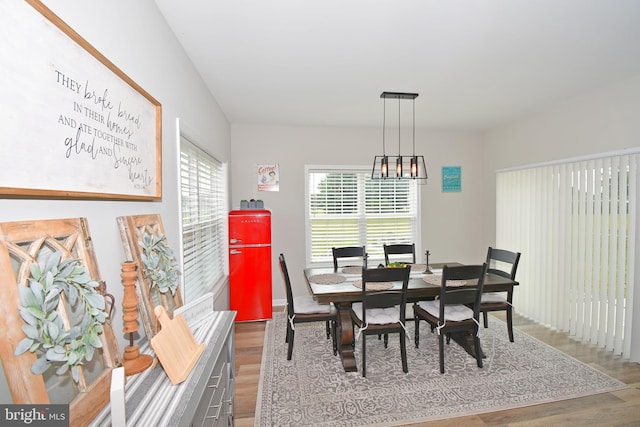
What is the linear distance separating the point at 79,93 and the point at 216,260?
272 centimetres

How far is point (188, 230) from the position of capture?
8.04 ft

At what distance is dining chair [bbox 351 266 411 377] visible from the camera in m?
2.39

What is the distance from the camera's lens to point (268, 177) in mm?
4332

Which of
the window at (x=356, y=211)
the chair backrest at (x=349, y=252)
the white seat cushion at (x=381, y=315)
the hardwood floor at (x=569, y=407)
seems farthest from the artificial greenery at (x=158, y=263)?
the window at (x=356, y=211)

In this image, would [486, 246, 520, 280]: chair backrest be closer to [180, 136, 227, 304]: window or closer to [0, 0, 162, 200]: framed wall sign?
[180, 136, 227, 304]: window

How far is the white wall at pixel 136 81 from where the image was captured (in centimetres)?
97

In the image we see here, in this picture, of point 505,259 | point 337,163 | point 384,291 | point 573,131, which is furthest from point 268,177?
point 573,131

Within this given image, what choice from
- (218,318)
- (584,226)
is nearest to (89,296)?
(218,318)

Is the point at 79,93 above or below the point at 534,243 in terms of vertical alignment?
above

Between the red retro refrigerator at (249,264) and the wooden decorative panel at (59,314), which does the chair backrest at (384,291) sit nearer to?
the red retro refrigerator at (249,264)

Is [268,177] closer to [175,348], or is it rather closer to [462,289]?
[462,289]

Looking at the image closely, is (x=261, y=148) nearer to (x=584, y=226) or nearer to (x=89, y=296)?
(x=89, y=296)

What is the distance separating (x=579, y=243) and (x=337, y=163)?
3107mm

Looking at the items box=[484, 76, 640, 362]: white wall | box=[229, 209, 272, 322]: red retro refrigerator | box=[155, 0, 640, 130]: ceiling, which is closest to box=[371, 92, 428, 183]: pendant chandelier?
box=[155, 0, 640, 130]: ceiling
